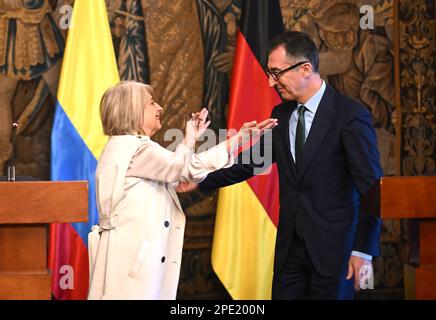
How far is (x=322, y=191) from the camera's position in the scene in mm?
3871

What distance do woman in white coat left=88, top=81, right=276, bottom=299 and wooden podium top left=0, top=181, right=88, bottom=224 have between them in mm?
505

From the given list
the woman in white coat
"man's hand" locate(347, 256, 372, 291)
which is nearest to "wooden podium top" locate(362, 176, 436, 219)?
"man's hand" locate(347, 256, 372, 291)

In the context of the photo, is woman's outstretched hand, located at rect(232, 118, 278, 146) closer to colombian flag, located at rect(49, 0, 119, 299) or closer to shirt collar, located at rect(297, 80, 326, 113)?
shirt collar, located at rect(297, 80, 326, 113)

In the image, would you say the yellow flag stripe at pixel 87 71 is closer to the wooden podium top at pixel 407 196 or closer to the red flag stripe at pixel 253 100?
the red flag stripe at pixel 253 100

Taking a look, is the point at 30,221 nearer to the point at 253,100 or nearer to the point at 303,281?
the point at 303,281

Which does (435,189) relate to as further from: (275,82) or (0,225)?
(0,225)

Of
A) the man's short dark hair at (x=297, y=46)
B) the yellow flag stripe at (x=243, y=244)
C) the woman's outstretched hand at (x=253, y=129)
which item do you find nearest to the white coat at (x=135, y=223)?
the woman's outstretched hand at (x=253, y=129)

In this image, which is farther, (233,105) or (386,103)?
(386,103)

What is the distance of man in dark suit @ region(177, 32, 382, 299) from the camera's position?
3797 mm

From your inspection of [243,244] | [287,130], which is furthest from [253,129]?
[243,244]

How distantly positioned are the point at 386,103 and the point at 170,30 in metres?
2.10

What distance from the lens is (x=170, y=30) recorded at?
244 inches

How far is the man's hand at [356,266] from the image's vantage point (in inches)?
149

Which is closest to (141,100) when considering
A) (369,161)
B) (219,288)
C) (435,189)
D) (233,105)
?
(369,161)
